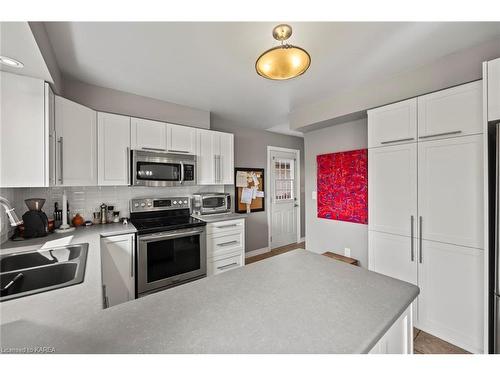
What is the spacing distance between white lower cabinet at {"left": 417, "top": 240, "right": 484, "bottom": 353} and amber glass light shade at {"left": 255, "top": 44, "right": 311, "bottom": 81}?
72.5 inches

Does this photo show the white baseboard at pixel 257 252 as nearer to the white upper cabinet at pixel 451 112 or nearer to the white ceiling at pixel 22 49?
the white upper cabinet at pixel 451 112

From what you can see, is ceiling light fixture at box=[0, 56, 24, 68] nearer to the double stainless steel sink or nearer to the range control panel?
the double stainless steel sink

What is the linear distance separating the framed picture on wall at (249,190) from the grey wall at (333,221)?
104 cm

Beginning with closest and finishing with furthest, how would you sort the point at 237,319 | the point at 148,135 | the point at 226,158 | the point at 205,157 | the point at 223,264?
the point at 237,319 → the point at 148,135 → the point at 223,264 → the point at 205,157 → the point at 226,158

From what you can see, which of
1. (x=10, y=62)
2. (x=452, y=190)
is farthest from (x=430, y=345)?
(x=10, y=62)

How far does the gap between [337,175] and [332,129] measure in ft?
2.16

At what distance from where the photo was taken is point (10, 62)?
1387mm

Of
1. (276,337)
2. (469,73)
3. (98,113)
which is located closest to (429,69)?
(469,73)

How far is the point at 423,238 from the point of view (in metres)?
1.89

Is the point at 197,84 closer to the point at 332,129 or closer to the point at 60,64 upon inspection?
the point at 60,64

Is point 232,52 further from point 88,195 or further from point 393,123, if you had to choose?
point 88,195

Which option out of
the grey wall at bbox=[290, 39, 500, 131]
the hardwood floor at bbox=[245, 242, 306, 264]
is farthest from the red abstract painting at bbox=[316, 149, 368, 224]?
the hardwood floor at bbox=[245, 242, 306, 264]

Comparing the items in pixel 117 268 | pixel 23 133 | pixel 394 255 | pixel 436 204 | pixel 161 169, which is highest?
pixel 23 133

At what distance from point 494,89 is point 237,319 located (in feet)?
6.84
